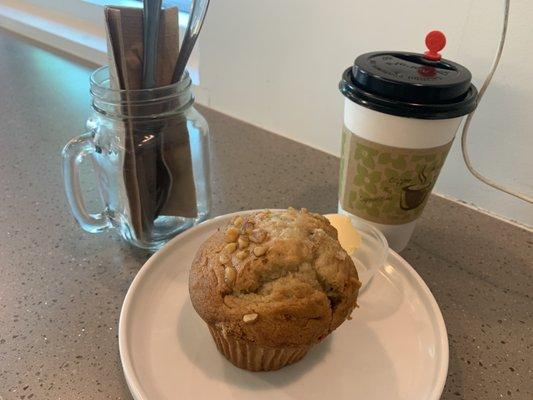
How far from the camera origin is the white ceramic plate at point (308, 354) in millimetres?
470

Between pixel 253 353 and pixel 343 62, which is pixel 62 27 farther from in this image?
pixel 253 353

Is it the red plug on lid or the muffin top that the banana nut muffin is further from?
the red plug on lid

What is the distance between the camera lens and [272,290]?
0.45 meters

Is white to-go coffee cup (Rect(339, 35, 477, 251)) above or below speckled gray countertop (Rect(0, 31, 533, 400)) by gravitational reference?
above

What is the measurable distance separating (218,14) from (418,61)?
0.53 m

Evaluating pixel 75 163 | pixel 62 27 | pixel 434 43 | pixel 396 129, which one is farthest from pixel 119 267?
pixel 62 27

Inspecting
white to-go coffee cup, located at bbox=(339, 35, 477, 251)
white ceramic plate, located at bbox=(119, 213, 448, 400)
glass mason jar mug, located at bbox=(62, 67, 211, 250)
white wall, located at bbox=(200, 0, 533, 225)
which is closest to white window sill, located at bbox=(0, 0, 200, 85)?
white wall, located at bbox=(200, 0, 533, 225)

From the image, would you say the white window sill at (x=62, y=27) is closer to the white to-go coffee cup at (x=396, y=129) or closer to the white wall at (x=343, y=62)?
the white wall at (x=343, y=62)

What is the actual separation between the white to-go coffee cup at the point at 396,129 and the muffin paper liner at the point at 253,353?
26 cm

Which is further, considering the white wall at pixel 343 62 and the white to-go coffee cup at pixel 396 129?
the white wall at pixel 343 62

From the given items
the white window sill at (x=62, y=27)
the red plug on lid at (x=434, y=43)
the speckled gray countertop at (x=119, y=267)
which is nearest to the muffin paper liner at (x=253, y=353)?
the speckled gray countertop at (x=119, y=267)

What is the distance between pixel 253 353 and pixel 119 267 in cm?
29

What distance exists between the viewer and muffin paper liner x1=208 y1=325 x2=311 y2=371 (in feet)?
1.51

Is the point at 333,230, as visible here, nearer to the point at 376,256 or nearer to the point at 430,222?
the point at 376,256
